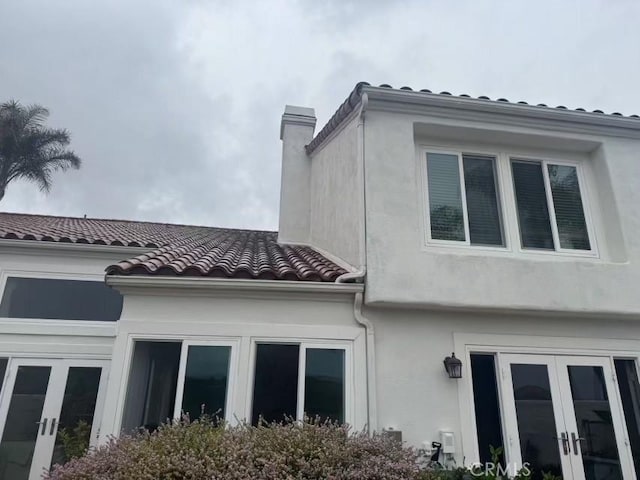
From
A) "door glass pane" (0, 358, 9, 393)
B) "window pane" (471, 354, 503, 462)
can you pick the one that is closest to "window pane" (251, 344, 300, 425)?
"window pane" (471, 354, 503, 462)

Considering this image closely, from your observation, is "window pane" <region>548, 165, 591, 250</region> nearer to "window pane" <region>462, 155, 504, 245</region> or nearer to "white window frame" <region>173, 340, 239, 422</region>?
"window pane" <region>462, 155, 504, 245</region>

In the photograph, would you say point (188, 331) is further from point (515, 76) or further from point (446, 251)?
point (515, 76)

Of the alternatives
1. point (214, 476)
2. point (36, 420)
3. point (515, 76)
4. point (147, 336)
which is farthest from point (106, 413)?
point (515, 76)

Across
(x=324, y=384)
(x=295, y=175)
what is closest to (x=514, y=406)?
(x=324, y=384)

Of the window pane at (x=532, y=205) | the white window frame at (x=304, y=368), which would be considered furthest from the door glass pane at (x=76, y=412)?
the window pane at (x=532, y=205)

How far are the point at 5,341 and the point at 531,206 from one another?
12.3 meters

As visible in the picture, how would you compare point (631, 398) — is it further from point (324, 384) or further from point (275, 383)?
point (275, 383)

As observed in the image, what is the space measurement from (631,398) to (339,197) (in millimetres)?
7043

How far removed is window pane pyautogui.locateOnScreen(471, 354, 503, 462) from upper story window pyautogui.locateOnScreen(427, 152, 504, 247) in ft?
7.69

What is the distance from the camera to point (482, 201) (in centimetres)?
810

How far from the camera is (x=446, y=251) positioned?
24.4 ft

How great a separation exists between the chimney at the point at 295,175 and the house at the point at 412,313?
1950 millimetres

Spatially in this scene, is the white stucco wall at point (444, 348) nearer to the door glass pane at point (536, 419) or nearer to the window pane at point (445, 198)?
the door glass pane at point (536, 419)

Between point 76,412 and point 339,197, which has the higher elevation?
point 339,197
